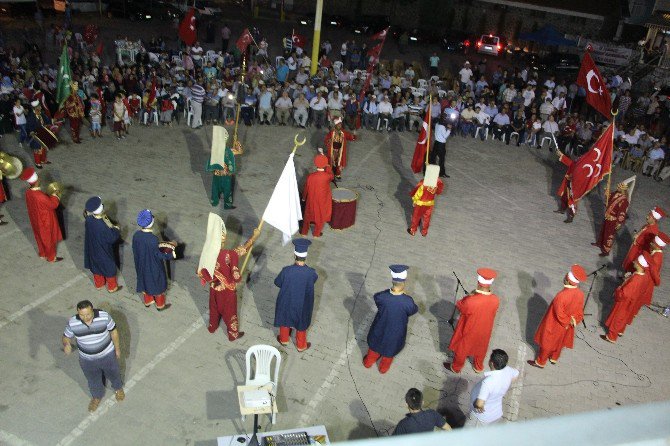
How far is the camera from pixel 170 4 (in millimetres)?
33938

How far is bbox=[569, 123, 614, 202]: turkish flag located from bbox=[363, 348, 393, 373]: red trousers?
21.4 ft

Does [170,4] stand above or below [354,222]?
above

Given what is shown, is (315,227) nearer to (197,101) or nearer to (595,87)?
(595,87)

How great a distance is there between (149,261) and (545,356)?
19.9 ft

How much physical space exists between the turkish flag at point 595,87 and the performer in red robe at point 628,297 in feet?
12.6

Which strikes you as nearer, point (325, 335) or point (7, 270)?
point (325, 335)

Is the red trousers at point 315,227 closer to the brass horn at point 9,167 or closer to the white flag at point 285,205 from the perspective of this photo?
the white flag at point 285,205

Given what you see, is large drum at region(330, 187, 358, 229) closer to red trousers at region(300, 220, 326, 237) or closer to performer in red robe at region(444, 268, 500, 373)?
red trousers at region(300, 220, 326, 237)

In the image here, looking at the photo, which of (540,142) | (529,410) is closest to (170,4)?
(540,142)

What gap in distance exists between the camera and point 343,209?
11.9m

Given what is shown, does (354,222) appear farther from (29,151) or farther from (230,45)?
(230,45)

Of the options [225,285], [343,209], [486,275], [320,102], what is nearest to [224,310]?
[225,285]

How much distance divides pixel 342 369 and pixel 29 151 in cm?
1082

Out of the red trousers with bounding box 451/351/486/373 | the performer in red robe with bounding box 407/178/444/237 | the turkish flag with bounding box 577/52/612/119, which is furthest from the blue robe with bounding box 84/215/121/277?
the turkish flag with bounding box 577/52/612/119
